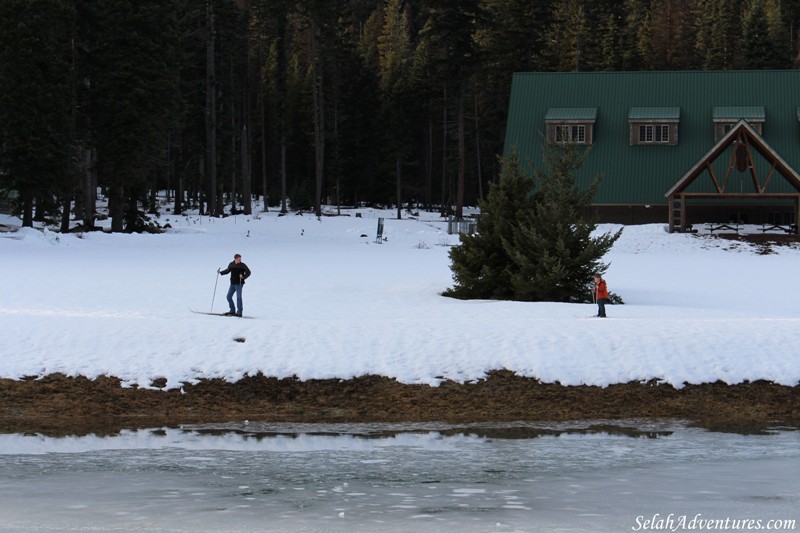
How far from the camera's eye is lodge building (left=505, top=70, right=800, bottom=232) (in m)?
50.7

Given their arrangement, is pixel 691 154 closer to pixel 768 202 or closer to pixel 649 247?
pixel 768 202

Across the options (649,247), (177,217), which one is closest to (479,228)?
(649,247)

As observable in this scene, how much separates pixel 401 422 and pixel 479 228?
13.0 m

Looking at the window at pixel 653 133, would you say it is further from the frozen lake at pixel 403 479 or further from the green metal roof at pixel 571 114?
the frozen lake at pixel 403 479

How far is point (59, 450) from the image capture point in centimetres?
→ 1316

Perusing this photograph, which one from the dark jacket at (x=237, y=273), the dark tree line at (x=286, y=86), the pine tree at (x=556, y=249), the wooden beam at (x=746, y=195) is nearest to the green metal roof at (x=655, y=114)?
the wooden beam at (x=746, y=195)

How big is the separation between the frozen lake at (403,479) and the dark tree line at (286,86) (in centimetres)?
3545

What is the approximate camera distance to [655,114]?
177 feet

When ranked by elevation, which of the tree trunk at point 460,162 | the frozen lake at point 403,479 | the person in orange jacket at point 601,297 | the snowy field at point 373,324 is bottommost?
the frozen lake at point 403,479

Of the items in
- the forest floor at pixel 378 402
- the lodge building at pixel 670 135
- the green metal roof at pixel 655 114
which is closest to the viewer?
the forest floor at pixel 378 402

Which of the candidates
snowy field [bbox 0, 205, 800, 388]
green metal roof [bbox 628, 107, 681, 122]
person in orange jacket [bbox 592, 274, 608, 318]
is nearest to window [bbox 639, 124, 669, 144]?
green metal roof [bbox 628, 107, 681, 122]

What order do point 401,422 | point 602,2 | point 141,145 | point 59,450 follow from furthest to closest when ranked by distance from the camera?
point 602,2
point 141,145
point 401,422
point 59,450

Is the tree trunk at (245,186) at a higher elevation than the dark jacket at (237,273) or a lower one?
higher

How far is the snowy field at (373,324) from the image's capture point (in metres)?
17.0
